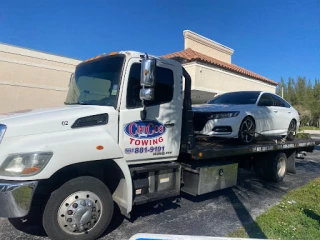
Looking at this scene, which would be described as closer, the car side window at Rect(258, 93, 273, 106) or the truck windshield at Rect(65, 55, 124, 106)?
the truck windshield at Rect(65, 55, 124, 106)

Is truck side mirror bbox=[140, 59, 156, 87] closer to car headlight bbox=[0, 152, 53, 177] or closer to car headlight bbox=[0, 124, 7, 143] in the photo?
car headlight bbox=[0, 152, 53, 177]

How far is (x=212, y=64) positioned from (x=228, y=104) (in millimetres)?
8910

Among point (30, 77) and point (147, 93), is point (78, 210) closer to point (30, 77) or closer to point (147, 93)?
point (147, 93)

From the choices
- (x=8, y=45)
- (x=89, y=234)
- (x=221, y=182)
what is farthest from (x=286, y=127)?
(x=8, y=45)

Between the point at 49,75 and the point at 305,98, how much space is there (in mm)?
50375

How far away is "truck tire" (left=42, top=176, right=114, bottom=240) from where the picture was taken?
10.5 feet

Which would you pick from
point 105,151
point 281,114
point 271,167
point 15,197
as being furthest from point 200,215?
point 281,114

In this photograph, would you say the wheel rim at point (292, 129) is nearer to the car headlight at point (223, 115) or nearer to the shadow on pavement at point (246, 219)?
the car headlight at point (223, 115)

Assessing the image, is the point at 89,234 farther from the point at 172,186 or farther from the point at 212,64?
the point at 212,64

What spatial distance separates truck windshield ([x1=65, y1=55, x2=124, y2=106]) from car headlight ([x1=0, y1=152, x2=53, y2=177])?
3.93ft

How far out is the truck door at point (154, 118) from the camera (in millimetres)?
3805

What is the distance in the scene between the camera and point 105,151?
11.5ft

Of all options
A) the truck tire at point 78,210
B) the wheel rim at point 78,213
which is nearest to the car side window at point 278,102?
the truck tire at point 78,210

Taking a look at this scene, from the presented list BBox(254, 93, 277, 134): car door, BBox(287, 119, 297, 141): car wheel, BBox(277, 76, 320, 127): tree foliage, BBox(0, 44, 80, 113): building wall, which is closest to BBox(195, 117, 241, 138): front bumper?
BBox(254, 93, 277, 134): car door
